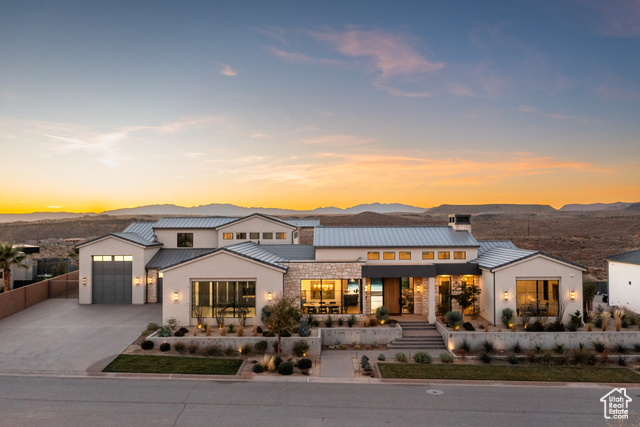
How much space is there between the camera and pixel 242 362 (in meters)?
17.0

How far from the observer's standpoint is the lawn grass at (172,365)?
15.7 m

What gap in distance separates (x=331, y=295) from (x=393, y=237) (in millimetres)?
6171

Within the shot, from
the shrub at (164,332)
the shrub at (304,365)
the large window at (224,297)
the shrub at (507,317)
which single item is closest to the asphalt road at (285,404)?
the shrub at (304,365)

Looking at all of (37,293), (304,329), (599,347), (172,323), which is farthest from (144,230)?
(599,347)

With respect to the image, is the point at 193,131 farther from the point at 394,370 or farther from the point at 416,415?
the point at 416,415

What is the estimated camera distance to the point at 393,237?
82.9 feet

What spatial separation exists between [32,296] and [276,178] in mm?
40567

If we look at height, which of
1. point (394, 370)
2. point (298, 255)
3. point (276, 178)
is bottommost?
point (394, 370)

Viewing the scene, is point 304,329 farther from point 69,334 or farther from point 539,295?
point 539,295

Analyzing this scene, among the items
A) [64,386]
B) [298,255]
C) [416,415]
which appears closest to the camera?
[416,415]

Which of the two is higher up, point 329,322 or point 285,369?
point 329,322

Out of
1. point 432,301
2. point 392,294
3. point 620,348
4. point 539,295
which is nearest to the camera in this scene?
point 620,348

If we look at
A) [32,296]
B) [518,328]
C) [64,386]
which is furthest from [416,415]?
[32,296]

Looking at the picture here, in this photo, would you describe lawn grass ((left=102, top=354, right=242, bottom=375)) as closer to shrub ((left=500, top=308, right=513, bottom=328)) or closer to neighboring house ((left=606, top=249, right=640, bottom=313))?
shrub ((left=500, top=308, right=513, bottom=328))
